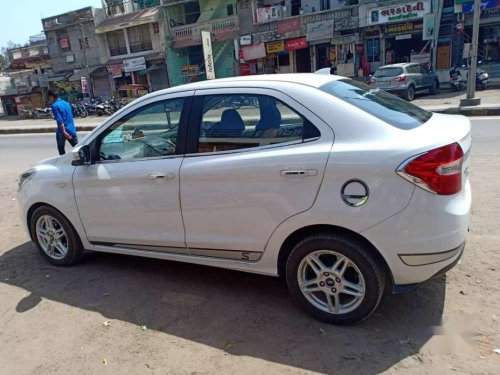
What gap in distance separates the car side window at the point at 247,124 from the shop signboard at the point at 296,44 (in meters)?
26.9

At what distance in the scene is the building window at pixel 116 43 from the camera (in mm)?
37000

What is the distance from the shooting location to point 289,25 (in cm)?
2834

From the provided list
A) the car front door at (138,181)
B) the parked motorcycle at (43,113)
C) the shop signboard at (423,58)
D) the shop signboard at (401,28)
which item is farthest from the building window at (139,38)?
the car front door at (138,181)

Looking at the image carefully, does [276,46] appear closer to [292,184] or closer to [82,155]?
[82,155]

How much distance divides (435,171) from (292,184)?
2.84 ft

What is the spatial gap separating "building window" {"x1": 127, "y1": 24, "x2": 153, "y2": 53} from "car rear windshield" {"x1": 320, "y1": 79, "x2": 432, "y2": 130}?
34886 mm

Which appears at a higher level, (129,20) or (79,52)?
(129,20)

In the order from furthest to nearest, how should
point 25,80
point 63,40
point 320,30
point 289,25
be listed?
point 25,80
point 63,40
point 289,25
point 320,30

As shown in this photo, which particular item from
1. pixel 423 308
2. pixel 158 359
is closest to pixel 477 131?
pixel 423 308

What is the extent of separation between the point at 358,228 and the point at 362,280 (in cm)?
37

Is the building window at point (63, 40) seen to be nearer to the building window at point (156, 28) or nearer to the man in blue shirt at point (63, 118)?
the building window at point (156, 28)

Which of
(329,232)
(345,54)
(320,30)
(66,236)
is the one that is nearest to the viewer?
(329,232)

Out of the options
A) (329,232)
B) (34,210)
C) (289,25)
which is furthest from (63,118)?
(289,25)

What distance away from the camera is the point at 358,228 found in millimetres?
2623
